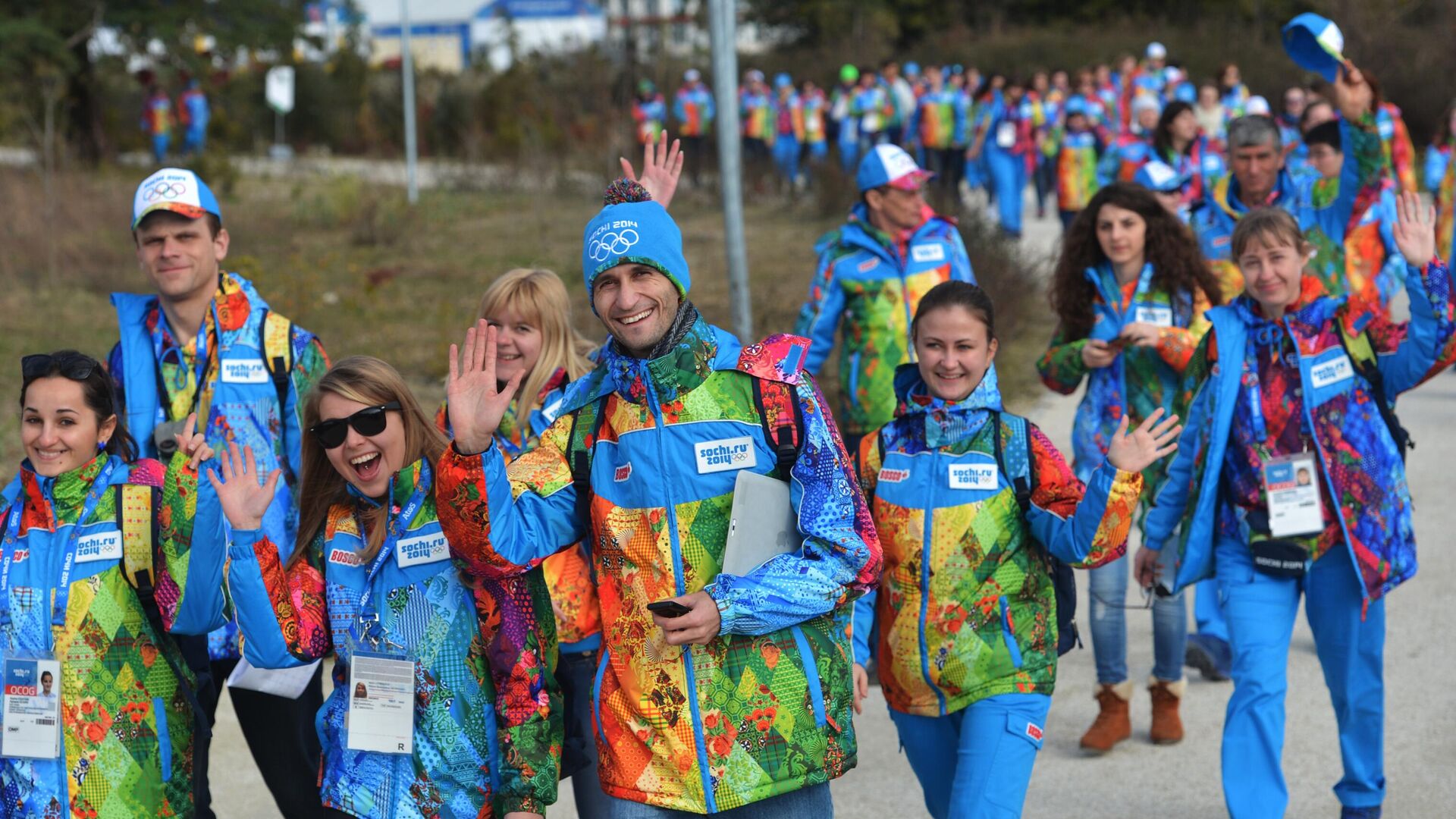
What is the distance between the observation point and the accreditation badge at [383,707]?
355cm

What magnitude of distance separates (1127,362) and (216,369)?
10.7 feet

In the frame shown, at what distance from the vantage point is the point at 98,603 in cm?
379

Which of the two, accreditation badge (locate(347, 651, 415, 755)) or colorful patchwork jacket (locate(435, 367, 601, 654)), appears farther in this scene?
colorful patchwork jacket (locate(435, 367, 601, 654))

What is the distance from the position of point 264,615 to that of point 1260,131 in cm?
539

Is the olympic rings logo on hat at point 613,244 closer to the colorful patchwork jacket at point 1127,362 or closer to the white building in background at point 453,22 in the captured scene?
the colorful patchwork jacket at point 1127,362

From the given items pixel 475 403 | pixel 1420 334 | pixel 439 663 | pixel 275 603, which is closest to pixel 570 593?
pixel 439 663

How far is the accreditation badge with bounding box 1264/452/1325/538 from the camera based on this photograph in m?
4.69

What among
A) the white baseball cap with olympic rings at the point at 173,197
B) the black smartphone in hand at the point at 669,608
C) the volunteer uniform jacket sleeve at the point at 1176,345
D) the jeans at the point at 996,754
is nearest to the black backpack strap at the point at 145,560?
the white baseball cap with olympic rings at the point at 173,197

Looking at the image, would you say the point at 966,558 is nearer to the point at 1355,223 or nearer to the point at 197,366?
the point at 197,366

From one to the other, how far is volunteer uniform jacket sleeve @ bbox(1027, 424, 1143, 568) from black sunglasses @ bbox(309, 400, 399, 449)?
5.69 feet

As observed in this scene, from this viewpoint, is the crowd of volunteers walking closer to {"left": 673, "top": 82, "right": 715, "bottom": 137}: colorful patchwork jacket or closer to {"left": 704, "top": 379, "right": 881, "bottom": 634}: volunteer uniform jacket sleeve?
{"left": 704, "top": 379, "right": 881, "bottom": 634}: volunteer uniform jacket sleeve

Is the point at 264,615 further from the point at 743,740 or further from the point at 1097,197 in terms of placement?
the point at 1097,197

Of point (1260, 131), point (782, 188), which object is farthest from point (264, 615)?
point (782, 188)

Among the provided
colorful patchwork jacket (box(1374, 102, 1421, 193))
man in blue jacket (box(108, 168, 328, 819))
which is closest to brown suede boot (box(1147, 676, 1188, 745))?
man in blue jacket (box(108, 168, 328, 819))
